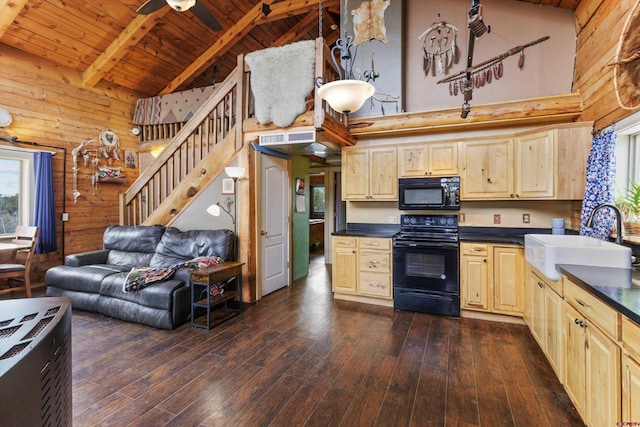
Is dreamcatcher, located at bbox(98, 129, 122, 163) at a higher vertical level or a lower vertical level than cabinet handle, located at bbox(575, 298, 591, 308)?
higher

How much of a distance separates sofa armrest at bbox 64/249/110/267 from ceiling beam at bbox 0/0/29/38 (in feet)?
10.5

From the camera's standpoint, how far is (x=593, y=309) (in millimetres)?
1587

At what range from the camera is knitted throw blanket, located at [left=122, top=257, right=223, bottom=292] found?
3.30 m

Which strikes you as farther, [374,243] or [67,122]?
[67,122]

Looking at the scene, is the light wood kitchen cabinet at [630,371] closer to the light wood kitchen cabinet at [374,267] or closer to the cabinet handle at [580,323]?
the cabinet handle at [580,323]

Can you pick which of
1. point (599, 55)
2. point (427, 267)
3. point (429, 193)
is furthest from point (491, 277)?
point (599, 55)

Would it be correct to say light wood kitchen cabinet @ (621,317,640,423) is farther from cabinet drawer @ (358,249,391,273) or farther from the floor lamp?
the floor lamp

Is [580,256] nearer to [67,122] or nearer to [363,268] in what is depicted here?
[363,268]

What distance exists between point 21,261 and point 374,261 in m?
4.97

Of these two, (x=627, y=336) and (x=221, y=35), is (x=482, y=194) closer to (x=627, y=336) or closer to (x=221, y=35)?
(x=627, y=336)

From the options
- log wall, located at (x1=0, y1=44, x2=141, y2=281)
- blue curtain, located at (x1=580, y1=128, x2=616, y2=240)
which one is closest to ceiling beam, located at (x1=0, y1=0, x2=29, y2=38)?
log wall, located at (x1=0, y1=44, x2=141, y2=281)

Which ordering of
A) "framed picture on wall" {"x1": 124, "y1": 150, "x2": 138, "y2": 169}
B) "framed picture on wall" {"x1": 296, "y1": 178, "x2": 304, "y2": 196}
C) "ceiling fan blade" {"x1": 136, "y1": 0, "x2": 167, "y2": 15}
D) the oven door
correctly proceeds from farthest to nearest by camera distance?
"framed picture on wall" {"x1": 124, "y1": 150, "x2": 138, "y2": 169} < "framed picture on wall" {"x1": 296, "y1": 178, "x2": 304, "y2": 196} < the oven door < "ceiling fan blade" {"x1": 136, "y1": 0, "x2": 167, "y2": 15}

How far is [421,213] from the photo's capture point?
13.9 ft

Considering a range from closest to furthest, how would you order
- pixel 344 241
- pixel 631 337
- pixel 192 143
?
pixel 631 337 < pixel 344 241 < pixel 192 143
